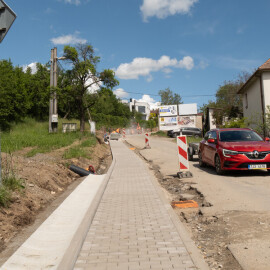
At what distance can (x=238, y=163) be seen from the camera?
9.05m

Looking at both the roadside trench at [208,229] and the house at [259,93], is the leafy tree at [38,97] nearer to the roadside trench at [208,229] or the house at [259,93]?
the house at [259,93]

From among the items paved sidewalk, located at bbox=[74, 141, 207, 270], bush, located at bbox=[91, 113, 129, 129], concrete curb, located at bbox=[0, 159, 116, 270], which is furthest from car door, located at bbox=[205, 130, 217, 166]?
bush, located at bbox=[91, 113, 129, 129]

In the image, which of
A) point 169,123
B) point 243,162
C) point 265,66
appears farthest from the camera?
point 265,66

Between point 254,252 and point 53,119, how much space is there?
2277cm

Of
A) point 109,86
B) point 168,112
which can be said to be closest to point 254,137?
point 168,112

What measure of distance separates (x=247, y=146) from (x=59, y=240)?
6803 mm

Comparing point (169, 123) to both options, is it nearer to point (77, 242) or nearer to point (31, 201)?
point (31, 201)

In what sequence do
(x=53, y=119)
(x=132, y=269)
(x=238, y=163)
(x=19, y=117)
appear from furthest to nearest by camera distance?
(x=19, y=117) → (x=53, y=119) → (x=238, y=163) → (x=132, y=269)

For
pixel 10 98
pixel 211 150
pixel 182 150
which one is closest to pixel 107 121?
pixel 10 98

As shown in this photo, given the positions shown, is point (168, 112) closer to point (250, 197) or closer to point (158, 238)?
point (250, 197)

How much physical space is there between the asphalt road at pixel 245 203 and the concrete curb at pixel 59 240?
1967mm

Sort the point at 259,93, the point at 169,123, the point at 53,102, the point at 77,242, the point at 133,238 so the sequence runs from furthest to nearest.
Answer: the point at 53,102
the point at 259,93
the point at 169,123
the point at 133,238
the point at 77,242

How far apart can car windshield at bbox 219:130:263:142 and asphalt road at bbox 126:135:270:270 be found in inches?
43.5

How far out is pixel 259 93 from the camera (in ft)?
83.3
